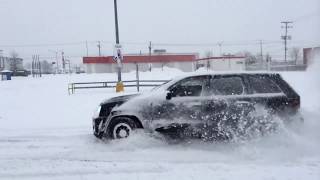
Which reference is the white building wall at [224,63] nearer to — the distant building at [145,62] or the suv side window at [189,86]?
the distant building at [145,62]

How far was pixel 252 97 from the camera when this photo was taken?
870 centimetres

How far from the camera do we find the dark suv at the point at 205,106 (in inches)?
340

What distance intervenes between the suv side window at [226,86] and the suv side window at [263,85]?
0.80ft

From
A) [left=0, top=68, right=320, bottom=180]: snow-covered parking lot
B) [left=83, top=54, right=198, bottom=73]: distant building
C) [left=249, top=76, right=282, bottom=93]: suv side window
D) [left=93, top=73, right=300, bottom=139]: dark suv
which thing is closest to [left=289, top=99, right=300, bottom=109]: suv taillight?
[left=93, top=73, right=300, bottom=139]: dark suv

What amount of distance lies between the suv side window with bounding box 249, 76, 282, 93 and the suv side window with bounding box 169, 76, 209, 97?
37.8 inches

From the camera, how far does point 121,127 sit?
9016 mm

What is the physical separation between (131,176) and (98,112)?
2806 millimetres

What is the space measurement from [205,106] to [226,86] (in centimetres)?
63

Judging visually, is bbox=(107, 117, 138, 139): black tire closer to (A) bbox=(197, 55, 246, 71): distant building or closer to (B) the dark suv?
(B) the dark suv

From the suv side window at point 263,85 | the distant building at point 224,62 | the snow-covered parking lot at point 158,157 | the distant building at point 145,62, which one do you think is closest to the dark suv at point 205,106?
the suv side window at point 263,85

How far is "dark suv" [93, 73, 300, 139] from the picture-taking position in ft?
28.3

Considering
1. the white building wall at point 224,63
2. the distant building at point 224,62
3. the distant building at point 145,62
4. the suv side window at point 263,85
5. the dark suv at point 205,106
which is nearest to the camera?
the dark suv at point 205,106

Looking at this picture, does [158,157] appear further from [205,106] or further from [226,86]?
[226,86]

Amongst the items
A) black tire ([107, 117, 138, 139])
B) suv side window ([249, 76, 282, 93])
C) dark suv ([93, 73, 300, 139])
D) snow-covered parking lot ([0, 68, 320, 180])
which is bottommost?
snow-covered parking lot ([0, 68, 320, 180])
